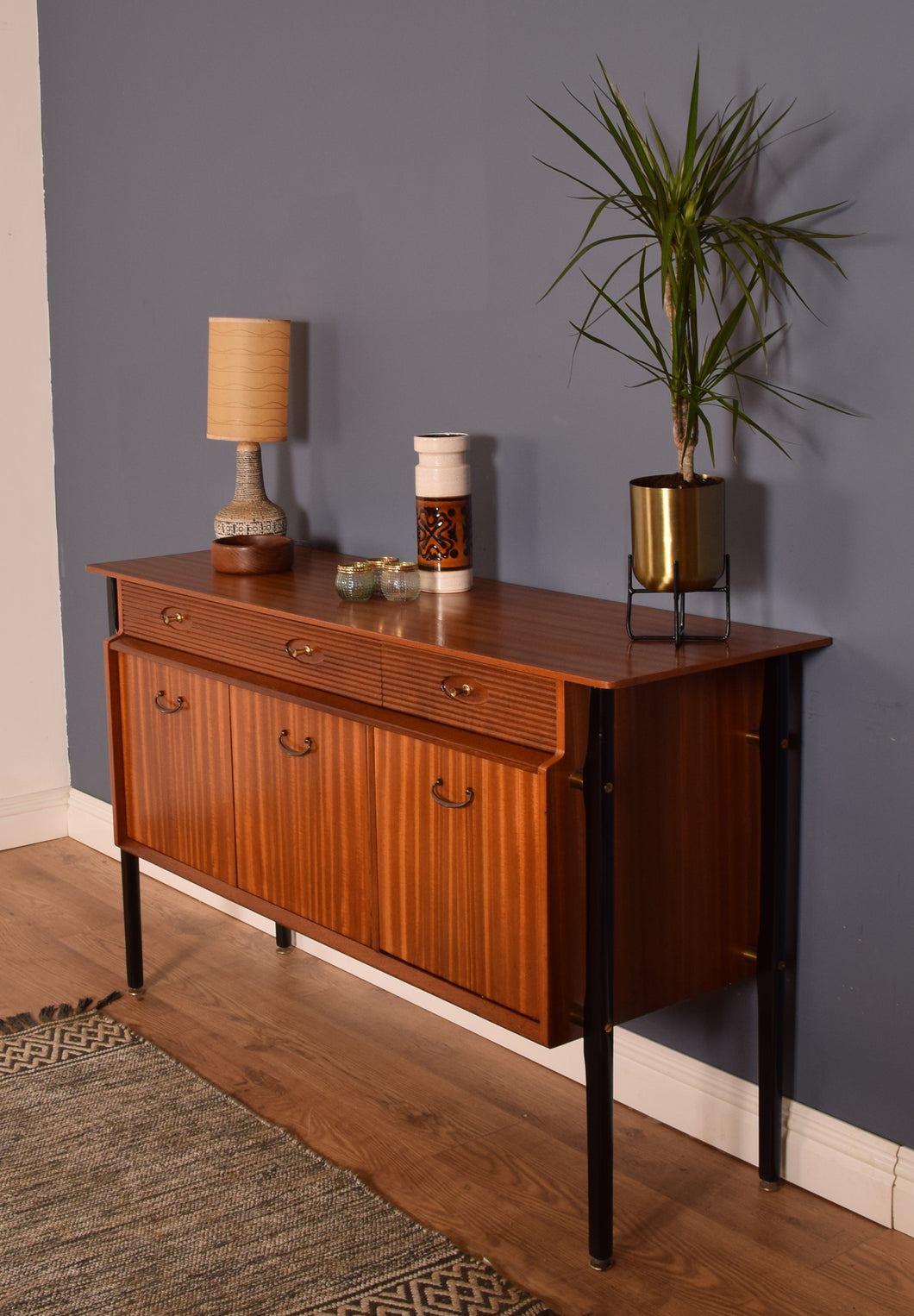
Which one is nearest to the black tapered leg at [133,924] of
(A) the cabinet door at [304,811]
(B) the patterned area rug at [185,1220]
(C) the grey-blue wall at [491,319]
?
(B) the patterned area rug at [185,1220]

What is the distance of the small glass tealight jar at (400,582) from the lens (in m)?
2.35

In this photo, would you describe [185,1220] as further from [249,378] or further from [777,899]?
[249,378]

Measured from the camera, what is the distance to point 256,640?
8.22ft

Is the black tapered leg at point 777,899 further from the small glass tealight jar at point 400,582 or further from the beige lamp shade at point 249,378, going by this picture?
the beige lamp shade at point 249,378

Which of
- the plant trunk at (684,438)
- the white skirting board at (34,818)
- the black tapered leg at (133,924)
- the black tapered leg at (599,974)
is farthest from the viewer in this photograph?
the white skirting board at (34,818)

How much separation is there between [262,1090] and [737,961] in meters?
0.95

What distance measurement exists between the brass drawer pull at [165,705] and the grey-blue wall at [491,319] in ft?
1.71

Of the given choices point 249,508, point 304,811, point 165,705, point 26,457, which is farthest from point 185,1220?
point 26,457

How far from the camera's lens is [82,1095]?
8.34ft

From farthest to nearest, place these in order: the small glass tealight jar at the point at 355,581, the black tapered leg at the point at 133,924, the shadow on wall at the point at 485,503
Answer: the black tapered leg at the point at 133,924 < the shadow on wall at the point at 485,503 < the small glass tealight jar at the point at 355,581

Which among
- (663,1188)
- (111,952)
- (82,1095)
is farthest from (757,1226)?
(111,952)

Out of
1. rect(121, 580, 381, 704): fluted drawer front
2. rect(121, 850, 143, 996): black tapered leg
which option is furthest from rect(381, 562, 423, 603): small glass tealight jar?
rect(121, 850, 143, 996): black tapered leg

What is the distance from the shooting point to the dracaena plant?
1.93 m

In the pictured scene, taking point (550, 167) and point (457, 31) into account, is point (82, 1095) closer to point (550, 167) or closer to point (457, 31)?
point (550, 167)
